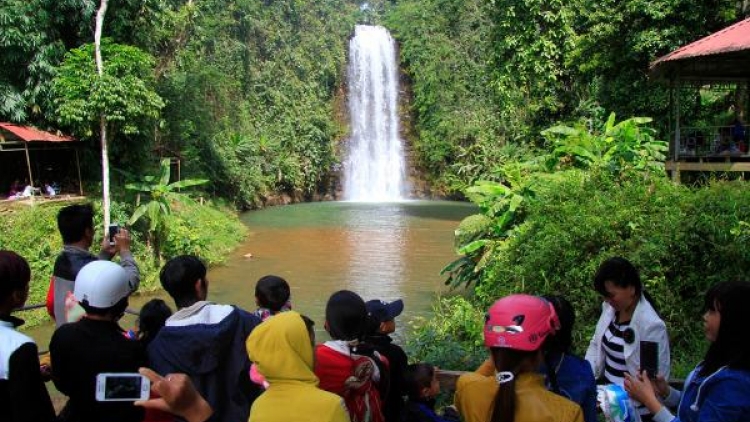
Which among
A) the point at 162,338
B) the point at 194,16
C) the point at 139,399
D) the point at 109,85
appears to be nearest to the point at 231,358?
the point at 162,338

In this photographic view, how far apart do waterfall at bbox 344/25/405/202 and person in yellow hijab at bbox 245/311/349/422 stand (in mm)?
33035

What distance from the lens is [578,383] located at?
2.57m

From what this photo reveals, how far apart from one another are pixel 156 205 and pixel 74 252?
12.1 meters

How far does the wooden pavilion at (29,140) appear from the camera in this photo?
45.9 ft

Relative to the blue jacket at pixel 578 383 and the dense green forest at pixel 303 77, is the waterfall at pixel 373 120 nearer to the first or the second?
the dense green forest at pixel 303 77

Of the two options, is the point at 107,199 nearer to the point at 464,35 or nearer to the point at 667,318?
the point at 667,318

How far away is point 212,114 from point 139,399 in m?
27.3

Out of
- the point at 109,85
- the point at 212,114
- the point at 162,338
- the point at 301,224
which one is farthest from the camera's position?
the point at 212,114

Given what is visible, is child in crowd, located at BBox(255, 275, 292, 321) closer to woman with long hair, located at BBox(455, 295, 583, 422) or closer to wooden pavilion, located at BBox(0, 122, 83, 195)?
woman with long hair, located at BBox(455, 295, 583, 422)

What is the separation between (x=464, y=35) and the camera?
34875mm

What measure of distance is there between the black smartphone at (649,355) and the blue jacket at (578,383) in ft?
1.92

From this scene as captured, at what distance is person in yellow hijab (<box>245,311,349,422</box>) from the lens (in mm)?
2291

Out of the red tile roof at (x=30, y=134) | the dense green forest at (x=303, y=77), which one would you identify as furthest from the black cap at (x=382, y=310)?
the red tile roof at (x=30, y=134)

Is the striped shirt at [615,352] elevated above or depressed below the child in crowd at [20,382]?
below
